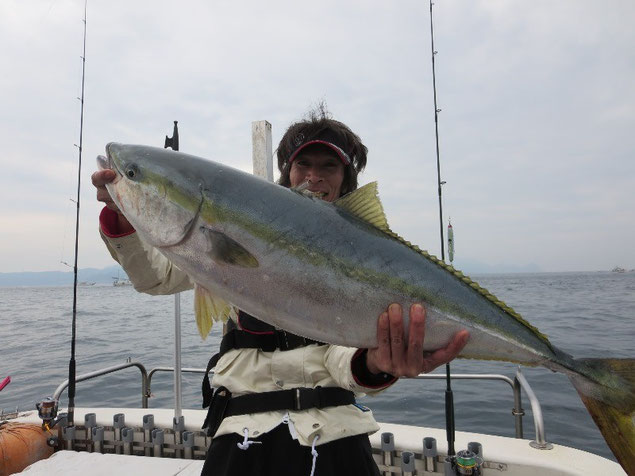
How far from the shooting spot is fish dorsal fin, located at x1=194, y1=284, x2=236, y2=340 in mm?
2199

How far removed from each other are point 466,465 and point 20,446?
4.69 metres

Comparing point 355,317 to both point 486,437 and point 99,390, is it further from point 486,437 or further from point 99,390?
point 99,390

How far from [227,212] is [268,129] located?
3674 millimetres

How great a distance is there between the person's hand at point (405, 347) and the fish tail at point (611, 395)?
2.40 feet

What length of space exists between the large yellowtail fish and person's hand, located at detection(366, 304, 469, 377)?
5 centimetres

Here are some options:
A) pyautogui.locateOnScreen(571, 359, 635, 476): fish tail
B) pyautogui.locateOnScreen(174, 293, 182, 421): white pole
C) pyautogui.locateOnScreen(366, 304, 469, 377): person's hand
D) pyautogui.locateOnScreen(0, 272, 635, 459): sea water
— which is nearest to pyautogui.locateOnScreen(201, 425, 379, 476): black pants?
pyautogui.locateOnScreen(366, 304, 469, 377): person's hand

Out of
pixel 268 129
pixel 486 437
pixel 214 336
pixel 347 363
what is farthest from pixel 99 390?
pixel 347 363

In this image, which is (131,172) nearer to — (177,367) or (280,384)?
(280,384)

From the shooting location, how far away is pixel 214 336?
2089 centimetres

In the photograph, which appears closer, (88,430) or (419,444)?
(419,444)

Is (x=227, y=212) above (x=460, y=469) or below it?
above

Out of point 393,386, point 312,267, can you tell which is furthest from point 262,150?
point 393,386

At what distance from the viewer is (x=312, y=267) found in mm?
2100

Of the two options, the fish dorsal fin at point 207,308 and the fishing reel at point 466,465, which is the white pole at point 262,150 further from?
the fishing reel at point 466,465
